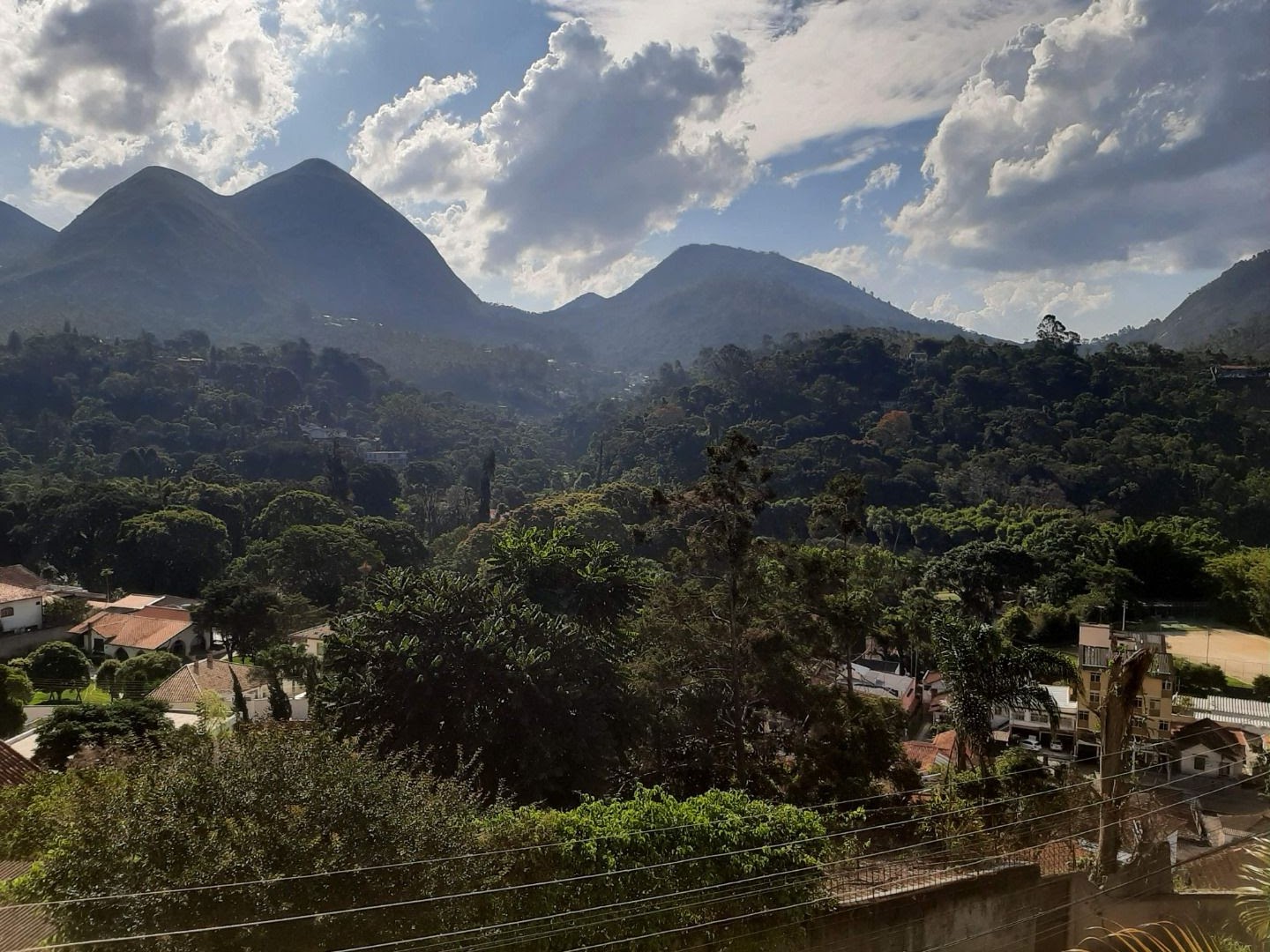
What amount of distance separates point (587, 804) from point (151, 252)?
21281 centimetres

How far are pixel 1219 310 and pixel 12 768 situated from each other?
194158mm

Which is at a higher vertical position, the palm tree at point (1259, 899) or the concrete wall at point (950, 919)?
the palm tree at point (1259, 899)

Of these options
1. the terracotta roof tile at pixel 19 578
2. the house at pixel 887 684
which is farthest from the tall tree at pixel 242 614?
the house at pixel 887 684

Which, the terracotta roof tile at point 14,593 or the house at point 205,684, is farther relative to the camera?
the terracotta roof tile at point 14,593

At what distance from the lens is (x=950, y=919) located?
7.86m

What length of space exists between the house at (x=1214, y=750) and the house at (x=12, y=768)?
64.6 feet

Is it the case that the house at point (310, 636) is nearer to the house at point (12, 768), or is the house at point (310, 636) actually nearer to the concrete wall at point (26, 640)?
the concrete wall at point (26, 640)

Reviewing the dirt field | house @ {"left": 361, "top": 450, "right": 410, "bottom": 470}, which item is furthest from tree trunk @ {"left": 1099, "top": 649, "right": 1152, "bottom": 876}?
house @ {"left": 361, "top": 450, "right": 410, "bottom": 470}

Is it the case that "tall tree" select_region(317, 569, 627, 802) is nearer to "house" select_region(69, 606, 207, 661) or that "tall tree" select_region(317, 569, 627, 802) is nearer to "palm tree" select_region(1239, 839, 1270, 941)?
"palm tree" select_region(1239, 839, 1270, 941)

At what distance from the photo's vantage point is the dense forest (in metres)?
7.04

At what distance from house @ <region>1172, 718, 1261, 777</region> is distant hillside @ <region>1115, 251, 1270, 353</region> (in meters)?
123

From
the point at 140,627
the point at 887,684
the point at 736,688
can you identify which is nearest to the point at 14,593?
the point at 140,627

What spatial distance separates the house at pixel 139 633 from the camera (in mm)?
28953

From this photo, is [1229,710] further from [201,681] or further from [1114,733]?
[201,681]
